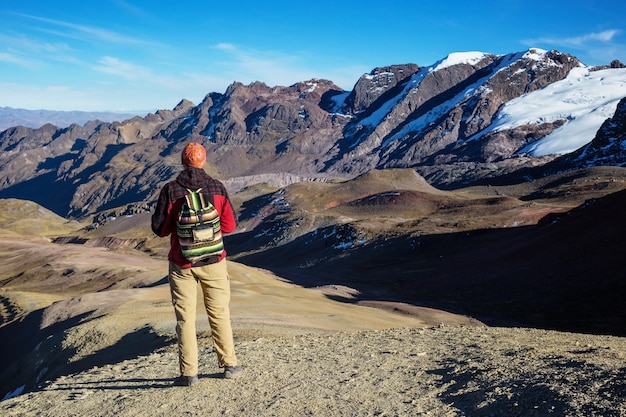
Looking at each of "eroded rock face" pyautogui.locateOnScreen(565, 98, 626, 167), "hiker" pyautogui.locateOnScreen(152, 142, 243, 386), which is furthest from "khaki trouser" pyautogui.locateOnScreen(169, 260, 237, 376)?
"eroded rock face" pyautogui.locateOnScreen(565, 98, 626, 167)

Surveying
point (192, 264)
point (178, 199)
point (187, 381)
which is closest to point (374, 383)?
point (187, 381)

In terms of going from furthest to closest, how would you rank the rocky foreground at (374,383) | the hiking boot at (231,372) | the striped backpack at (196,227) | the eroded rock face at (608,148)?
1. the eroded rock face at (608,148)
2. the hiking boot at (231,372)
3. the striped backpack at (196,227)
4. the rocky foreground at (374,383)

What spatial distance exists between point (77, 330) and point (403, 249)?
44920 mm

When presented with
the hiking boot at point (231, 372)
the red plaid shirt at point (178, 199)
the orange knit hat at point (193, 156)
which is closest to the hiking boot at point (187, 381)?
the hiking boot at point (231, 372)

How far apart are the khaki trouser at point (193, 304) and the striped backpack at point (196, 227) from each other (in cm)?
26

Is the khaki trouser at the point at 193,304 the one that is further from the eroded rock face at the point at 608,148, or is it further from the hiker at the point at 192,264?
the eroded rock face at the point at 608,148

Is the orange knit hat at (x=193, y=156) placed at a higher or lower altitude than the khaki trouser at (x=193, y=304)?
higher

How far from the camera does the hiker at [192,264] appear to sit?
7.71 m

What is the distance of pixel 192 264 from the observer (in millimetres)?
7668

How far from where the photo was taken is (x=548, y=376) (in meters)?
7.29

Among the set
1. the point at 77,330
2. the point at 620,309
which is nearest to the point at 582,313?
the point at 620,309

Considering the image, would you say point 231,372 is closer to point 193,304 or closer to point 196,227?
point 193,304

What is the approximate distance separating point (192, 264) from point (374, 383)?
3.21 metres

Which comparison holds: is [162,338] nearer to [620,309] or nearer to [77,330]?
[77,330]
